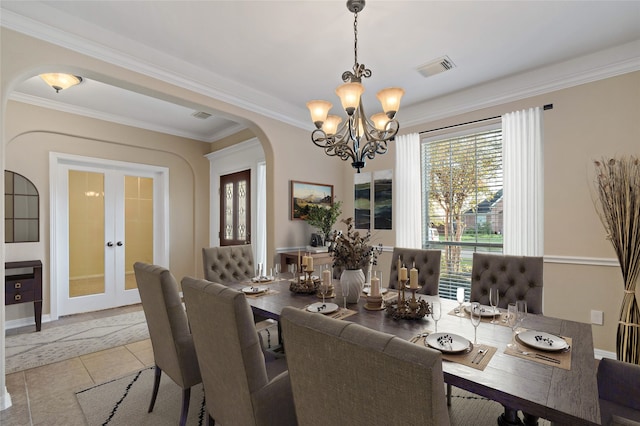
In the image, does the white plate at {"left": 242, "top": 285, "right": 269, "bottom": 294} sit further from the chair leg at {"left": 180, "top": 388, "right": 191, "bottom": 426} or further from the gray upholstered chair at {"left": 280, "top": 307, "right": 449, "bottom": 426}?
the gray upholstered chair at {"left": 280, "top": 307, "right": 449, "bottom": 426}

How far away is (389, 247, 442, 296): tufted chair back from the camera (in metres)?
2.58

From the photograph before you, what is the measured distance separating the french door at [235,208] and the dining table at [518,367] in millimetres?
3146

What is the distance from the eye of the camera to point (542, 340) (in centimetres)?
137

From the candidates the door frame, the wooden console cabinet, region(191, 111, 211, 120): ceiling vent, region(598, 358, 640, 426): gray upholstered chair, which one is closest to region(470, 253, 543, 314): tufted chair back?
region(598, 358, 640, 426): gray upholstered chair

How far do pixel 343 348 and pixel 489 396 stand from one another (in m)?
0.61

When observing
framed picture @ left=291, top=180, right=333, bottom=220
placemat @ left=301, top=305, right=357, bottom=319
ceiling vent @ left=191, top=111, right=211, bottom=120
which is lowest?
placemat @ left=301, top=305, right=357, bottom=319

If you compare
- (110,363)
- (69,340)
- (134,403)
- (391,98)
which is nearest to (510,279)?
(391,98)

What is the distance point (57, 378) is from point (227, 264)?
5.39 ft

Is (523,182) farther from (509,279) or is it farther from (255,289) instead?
(255,289)

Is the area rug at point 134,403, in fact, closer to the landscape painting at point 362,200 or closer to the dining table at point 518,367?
the dining table at point 518,367

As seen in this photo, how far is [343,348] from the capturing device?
32.8 inches

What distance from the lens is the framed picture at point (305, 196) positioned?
4082 mm

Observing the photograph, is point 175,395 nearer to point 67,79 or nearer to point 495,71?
point 67,79

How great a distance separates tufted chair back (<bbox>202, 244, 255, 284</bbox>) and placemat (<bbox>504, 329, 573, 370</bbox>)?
235 cm
